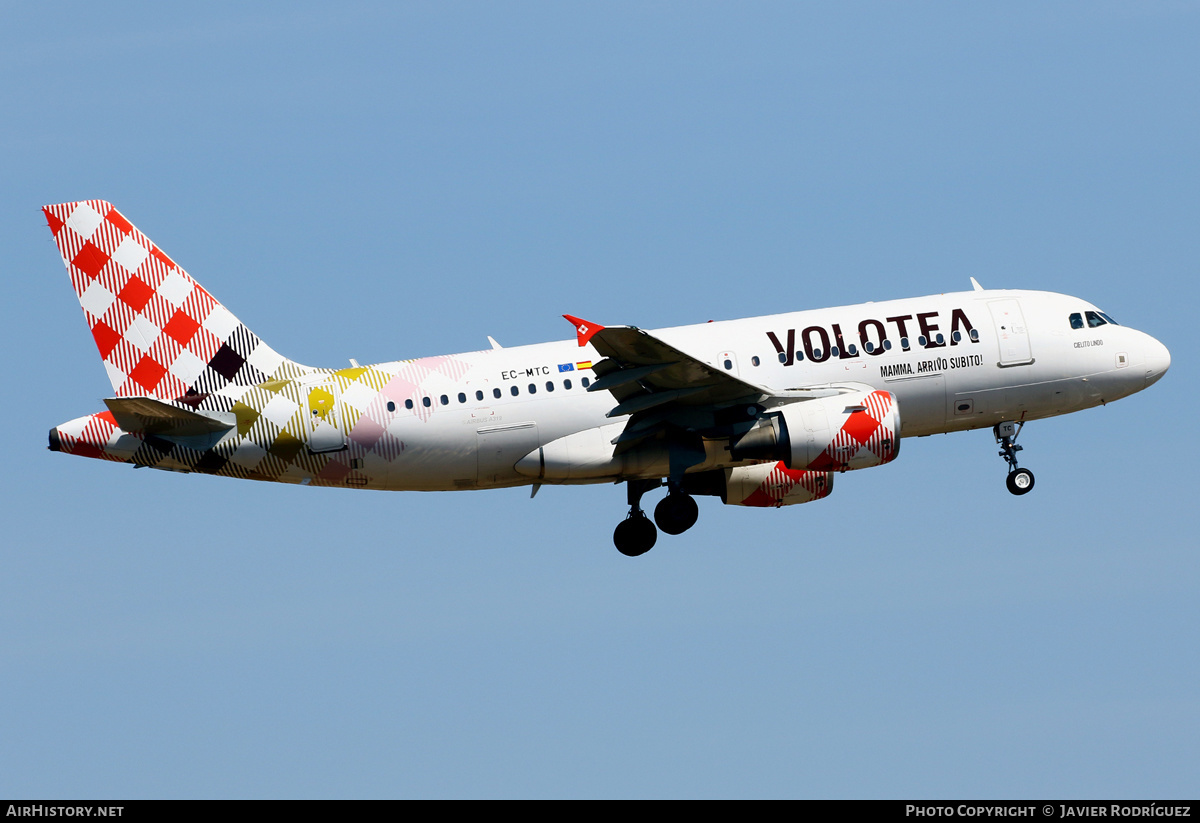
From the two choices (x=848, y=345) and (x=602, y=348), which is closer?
(x=602, y=348)

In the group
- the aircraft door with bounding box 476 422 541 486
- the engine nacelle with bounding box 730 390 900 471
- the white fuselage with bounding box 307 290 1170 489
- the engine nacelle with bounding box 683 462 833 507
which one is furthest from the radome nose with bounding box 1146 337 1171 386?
the aircraft door with bounding box 476 422 541 486

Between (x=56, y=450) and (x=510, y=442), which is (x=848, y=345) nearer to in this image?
(x=510, y=442)

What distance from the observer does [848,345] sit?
137 ft

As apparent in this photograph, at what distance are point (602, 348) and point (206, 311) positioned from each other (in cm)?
1158

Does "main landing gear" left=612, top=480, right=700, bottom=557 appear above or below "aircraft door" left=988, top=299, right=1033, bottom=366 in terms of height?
below

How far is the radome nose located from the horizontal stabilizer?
82.7ft

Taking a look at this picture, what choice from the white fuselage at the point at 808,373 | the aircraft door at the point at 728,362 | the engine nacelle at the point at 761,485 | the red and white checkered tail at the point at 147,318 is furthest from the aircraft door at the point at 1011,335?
the red and white checkered tail at the point at 147,318

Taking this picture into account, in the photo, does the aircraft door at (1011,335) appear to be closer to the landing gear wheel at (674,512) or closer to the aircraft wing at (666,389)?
the aircraft wing at (666,389)

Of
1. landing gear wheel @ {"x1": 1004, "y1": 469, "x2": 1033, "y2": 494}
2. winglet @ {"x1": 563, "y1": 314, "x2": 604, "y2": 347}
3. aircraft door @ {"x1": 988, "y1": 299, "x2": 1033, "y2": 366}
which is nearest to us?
winglet @ {"x1": 563, "y1": 314, "x2": 604, "y2": 347}

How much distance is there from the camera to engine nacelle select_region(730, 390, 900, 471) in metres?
39.9

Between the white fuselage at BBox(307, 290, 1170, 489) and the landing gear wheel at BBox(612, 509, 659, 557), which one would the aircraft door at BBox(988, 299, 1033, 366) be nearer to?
the white fuselage at BBox(307, 290, 1170, 489)

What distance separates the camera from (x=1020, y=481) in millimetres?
44188

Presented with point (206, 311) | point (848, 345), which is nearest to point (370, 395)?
point (206, 311)

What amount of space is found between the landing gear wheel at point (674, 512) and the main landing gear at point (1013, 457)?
8.80 meters
